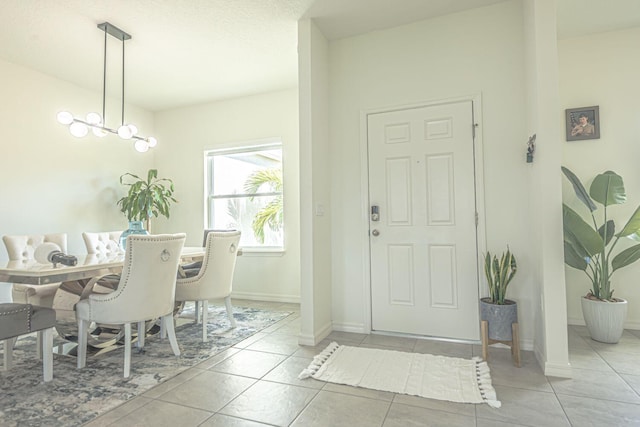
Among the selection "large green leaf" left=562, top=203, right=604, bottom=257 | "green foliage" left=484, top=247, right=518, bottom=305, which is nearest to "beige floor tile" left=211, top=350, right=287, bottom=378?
"green foliage" left=484, top=247, right=518, bottom=305

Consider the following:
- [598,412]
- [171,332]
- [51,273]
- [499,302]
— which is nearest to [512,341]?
[499,302]

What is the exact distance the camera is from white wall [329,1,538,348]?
2.74 m

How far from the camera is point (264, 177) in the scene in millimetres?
4773

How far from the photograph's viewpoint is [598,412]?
1774 mm

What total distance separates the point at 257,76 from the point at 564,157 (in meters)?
3.50

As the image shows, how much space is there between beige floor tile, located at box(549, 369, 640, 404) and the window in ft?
10.7

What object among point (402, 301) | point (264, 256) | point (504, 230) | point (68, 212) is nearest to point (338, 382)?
point (402, 301)

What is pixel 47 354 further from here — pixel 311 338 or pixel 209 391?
pixel 311 338

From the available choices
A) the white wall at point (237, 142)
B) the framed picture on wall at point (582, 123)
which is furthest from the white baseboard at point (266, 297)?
the framed picture on wall at point (582, 123)

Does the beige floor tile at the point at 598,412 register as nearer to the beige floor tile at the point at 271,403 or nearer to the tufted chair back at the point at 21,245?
the beige floor tile at the point at 271,403

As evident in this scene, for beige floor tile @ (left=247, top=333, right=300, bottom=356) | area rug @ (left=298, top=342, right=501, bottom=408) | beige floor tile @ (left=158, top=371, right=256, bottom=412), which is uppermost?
area rug @ (left=298, top=342, right=501, bottom=408)

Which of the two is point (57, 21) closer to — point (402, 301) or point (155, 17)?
point (155, 17)

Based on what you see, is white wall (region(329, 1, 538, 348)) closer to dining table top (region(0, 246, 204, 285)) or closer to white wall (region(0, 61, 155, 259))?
dining table top (region(0, 246, 204, 285))

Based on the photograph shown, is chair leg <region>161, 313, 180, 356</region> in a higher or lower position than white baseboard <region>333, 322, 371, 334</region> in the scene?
higher
